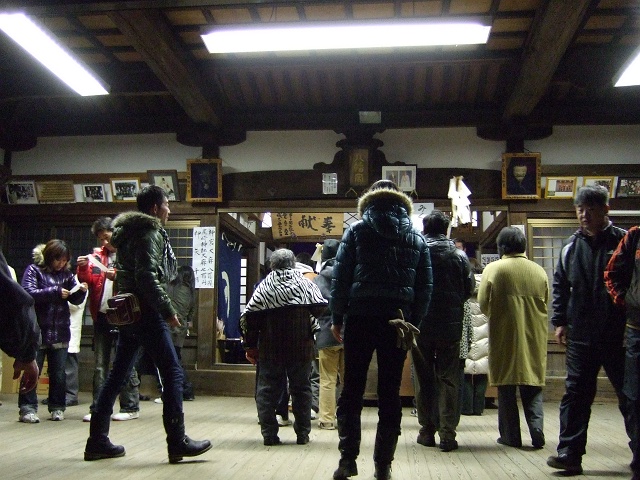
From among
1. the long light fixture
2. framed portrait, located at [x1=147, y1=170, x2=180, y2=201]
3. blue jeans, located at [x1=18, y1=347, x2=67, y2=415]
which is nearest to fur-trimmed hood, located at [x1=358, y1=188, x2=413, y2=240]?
the long light fixture

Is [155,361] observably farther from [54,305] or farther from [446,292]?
[54,305]

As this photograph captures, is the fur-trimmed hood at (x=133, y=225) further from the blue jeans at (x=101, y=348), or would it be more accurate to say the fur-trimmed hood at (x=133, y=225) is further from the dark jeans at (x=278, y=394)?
the blue jeans at (x=101, y=348)

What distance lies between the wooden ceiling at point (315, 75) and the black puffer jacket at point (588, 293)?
2.29 meters

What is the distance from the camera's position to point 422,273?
12.1 feet

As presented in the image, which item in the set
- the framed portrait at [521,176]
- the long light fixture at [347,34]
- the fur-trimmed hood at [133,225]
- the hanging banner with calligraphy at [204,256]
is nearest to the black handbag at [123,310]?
the fur-trimmed hood at [133,225]

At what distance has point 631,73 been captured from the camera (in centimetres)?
688

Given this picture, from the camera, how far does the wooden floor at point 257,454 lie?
3725 mm

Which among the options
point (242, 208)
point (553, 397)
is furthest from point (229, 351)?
point (553, 397)

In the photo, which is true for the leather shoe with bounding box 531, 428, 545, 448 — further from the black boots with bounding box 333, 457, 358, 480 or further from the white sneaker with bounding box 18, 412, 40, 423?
the white sneaker with bounding box 18, 412, 40, 423

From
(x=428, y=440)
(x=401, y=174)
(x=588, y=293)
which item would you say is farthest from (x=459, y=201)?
(x=588, y=293)

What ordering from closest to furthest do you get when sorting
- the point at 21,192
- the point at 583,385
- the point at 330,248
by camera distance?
the point at 583,385 → the point at 330,248 → the point at 21,192

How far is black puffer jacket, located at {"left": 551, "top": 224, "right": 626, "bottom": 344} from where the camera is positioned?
12.3 feet

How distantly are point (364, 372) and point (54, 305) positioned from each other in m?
3.70

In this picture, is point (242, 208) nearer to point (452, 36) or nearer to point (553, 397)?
point (452, 36)
